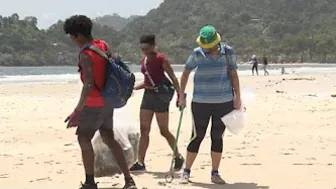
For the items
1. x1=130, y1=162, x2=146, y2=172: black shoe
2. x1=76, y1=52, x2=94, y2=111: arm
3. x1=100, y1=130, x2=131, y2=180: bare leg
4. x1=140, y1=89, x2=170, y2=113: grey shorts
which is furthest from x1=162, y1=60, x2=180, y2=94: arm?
x1=76, y1=52, x2=94, y2=111: arm

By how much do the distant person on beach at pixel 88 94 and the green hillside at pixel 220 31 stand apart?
10629 centimetres

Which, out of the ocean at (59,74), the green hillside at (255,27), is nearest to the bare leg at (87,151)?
the ocean at (59,74)

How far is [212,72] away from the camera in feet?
21.3

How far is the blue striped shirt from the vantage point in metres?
6.49

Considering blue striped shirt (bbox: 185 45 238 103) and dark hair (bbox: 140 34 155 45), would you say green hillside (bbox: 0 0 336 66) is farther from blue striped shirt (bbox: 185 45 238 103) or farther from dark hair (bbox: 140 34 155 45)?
blue striped shirt (bbox: 185 45 238 103)

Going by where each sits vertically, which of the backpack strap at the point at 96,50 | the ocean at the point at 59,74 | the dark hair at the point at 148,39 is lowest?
the ocean at the point at 59,74

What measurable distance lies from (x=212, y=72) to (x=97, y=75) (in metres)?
1.31

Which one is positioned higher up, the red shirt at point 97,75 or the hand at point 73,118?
the red shirt at point 97,75

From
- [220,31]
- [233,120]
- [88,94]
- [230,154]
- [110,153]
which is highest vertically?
[88,94]

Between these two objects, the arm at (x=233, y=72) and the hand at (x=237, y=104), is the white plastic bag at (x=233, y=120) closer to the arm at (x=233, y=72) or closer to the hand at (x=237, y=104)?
the hand at (x=237, y=104)

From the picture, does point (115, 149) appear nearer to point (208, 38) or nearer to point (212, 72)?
point (212, 72)

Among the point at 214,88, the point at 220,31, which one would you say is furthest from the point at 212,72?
the point at 220,31

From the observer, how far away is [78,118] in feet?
19.0

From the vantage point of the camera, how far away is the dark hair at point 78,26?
19.1 ft
